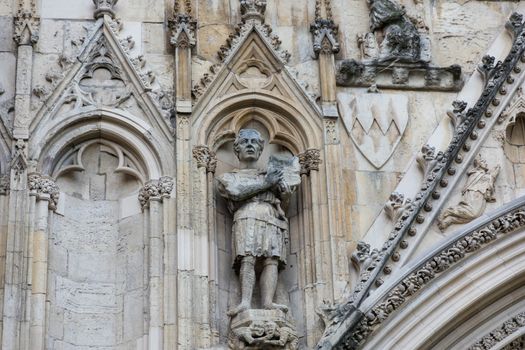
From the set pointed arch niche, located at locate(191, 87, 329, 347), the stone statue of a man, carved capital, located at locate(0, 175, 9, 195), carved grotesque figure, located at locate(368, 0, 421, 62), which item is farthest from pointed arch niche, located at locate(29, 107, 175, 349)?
carved grotesque figure, located at locate(368, 0, 421, 62)

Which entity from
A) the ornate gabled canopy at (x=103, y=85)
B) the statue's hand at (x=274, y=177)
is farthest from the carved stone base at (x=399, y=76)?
the ornate gabled canopy at (x=103, y=85)

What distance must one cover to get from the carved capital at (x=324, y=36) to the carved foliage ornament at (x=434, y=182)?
5.26 feet

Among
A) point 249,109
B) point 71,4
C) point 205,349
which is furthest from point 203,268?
point 71,4

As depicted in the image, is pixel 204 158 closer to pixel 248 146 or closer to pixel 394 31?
pixel 248 146

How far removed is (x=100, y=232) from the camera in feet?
56.9

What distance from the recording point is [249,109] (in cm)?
1794

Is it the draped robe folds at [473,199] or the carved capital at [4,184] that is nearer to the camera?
the carved capital at [4,184]

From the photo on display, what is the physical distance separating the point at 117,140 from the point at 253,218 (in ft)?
5.64

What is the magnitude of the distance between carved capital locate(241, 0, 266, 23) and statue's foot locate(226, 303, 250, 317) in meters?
3.32

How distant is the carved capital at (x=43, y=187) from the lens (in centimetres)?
1698

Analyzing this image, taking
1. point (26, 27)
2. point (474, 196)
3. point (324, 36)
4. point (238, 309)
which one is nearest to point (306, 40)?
point (324, 36)

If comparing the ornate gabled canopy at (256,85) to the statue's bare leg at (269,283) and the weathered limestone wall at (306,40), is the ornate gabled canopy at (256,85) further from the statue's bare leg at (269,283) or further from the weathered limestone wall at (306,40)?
the statue's bare leg at (269,283)

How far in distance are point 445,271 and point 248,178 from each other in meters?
2.19

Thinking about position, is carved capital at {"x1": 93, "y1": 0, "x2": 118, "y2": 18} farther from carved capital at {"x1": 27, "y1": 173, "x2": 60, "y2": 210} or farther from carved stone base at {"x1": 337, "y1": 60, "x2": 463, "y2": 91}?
carved stone base at {"x1": 337, "y1": 60, "x2": 463, "y2": 91}
